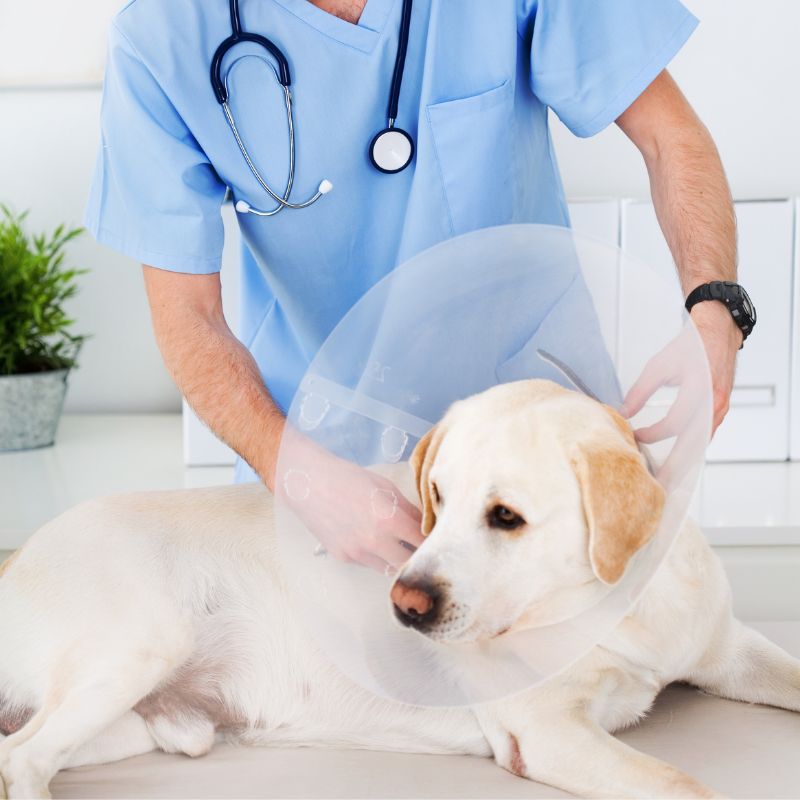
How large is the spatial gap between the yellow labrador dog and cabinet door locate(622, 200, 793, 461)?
914 mm

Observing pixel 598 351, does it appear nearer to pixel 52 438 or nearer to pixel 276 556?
pixel 276 556

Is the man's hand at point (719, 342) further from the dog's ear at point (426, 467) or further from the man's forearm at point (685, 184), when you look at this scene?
the dog's ear at point (426, 467)

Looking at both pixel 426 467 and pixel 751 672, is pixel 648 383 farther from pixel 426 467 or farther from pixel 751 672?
pixel 751 672

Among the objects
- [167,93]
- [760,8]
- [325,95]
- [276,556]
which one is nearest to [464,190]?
[325,95]

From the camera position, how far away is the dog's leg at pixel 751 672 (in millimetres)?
978

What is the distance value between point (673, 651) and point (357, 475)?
0.33m

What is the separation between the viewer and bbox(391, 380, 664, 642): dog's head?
2.32 ft

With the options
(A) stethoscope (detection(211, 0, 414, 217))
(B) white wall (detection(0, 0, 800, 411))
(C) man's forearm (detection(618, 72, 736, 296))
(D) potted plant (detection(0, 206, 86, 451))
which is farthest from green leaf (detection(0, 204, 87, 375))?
(C) man's forearm (detection(618, 72, 736, 296))

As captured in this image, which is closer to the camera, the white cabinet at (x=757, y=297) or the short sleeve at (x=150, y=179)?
the short sleeve at (x=150, y=179)

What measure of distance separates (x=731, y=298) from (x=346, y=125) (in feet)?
1.48

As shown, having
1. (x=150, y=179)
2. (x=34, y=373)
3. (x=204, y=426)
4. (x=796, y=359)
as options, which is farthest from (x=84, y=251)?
(x=796, y=359)

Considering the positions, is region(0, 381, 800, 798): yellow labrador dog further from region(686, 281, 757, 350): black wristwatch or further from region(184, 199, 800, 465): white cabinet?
region(184, 199, 800, 465): white cabinet

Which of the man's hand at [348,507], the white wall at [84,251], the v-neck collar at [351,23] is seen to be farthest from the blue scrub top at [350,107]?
the white wall at [84,251]

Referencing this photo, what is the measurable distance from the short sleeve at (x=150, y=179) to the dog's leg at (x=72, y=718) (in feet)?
1.43
